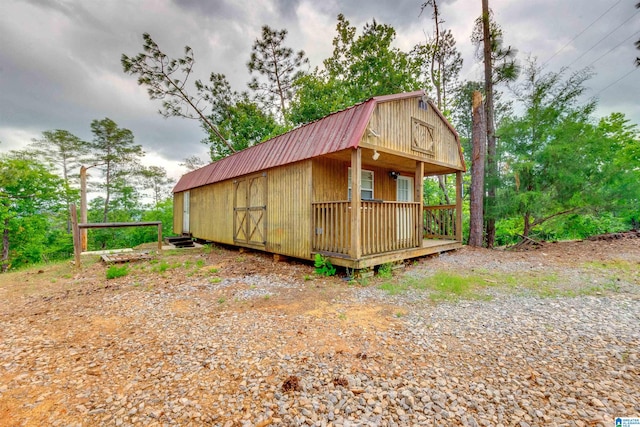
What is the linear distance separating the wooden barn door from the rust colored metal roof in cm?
40

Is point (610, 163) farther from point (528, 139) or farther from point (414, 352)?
point (414, 352)

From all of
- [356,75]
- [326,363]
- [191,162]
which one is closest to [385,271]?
[326,363]


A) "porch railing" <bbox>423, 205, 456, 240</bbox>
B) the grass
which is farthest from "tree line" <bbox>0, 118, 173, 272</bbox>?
"porch railing" <bbox>423, 205, 456, 240</bbox>

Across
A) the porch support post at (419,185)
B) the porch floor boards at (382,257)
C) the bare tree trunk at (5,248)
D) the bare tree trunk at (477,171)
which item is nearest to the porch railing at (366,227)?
the porch floor boards at (382,257)

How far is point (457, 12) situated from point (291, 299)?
50.2ft

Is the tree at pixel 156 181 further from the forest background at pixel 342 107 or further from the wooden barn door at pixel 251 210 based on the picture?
the wooden barn door at pixel 251 210

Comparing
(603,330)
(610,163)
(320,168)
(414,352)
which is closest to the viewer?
(414,352)

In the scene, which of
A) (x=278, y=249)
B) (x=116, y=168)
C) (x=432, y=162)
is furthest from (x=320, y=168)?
(x=116, y=168)

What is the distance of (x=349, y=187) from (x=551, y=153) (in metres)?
6.97

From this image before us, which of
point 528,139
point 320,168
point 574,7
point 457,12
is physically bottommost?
point 320,168

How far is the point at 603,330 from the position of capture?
301 cm

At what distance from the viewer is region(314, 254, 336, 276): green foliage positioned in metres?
5.95

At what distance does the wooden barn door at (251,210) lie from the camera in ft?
26.3

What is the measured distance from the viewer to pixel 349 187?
298 inches
